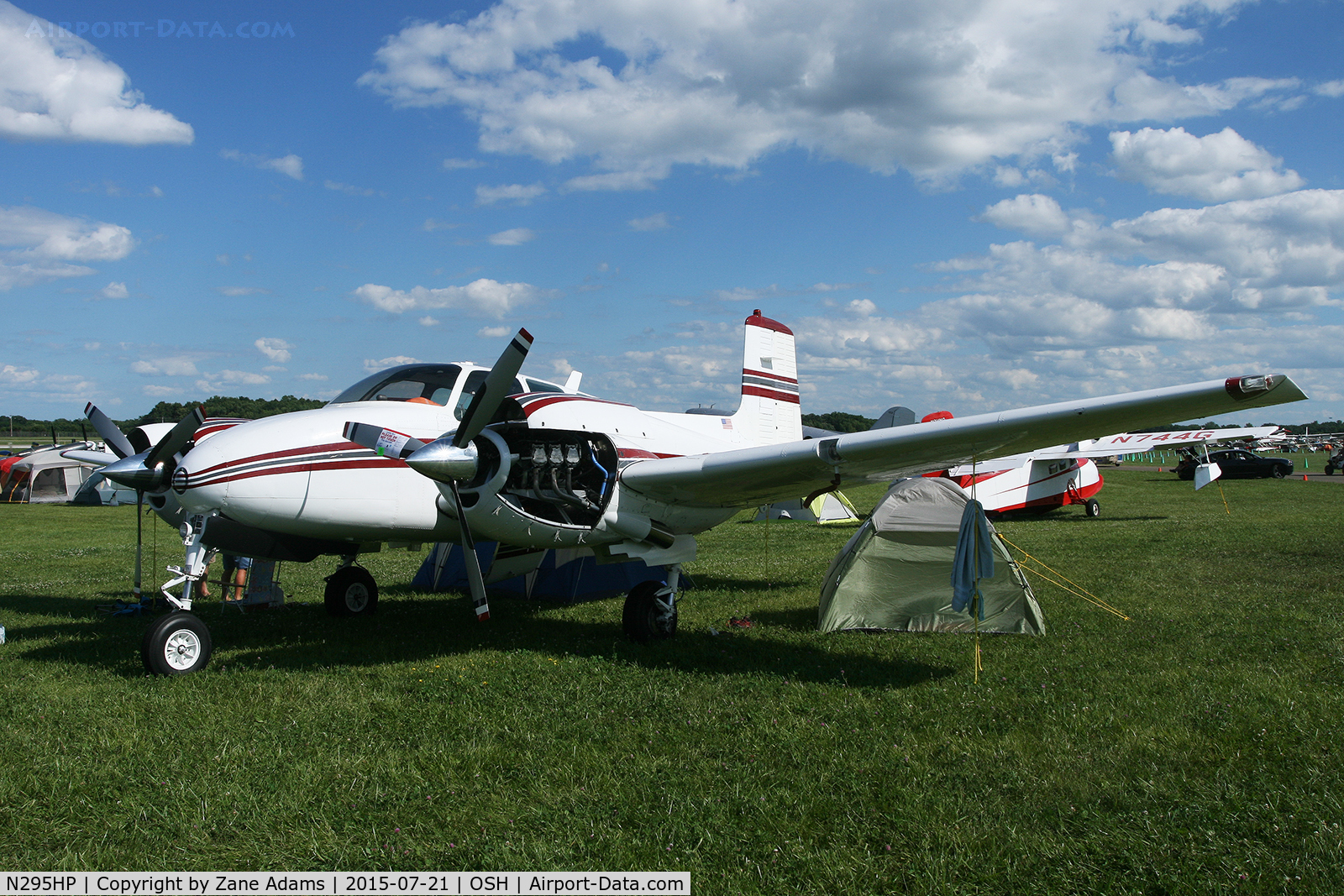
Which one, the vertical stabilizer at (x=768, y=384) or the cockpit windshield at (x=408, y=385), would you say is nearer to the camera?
the cockpit windshield at (x=408, y=385)

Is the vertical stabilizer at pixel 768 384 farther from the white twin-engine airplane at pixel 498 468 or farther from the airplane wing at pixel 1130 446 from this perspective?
the airplane wing at pixel 1130 446

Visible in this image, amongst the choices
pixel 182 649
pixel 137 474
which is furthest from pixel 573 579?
pixel 137 474

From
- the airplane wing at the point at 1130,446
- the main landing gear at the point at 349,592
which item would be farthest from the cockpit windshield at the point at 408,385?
the airplane wing at the point at 1130,446

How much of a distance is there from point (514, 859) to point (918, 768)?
2456mm

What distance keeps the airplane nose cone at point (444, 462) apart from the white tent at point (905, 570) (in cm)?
436

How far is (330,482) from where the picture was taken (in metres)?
7.27

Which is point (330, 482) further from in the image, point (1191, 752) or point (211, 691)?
point (1191, 752)

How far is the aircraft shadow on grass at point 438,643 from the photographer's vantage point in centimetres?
720

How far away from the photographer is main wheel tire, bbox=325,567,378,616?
33.5ft

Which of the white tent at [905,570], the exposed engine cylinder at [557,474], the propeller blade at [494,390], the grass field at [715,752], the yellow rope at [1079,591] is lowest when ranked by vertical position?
the grass field at [715,752]

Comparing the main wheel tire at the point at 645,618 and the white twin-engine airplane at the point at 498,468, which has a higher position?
the white twin-engine airplane at the point at 498,468

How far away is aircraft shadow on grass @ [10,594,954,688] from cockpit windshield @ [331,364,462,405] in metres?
2.66

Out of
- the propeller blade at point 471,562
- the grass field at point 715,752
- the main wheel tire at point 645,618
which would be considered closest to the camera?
the grass field at point 715,752

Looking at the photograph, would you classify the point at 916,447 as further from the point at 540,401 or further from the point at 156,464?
the point at 156,464
